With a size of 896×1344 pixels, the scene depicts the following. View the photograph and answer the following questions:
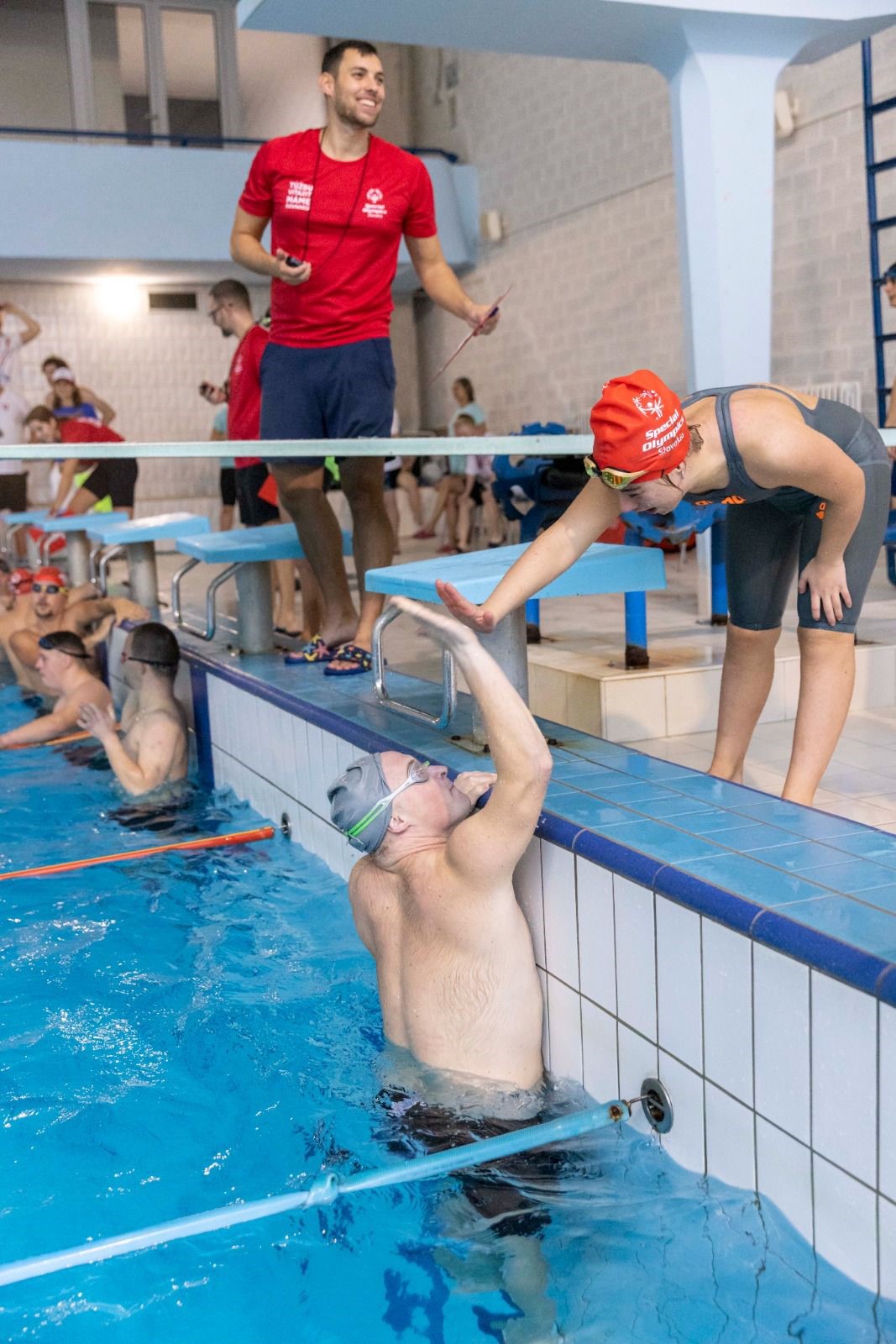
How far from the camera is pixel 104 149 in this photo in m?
13.4

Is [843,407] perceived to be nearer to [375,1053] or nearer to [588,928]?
[588,928]

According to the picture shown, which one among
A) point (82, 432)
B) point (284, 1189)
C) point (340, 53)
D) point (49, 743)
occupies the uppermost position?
point (340, 53)

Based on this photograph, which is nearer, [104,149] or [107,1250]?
[107,1250]

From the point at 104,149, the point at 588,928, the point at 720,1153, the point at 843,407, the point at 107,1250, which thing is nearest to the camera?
the point at 107,1250

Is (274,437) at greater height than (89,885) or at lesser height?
greater

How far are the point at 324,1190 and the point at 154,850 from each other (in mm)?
2534

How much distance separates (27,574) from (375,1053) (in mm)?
6433

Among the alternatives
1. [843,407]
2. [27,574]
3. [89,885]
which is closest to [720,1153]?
[843,407]

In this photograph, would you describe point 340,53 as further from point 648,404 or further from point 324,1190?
point 324,1190

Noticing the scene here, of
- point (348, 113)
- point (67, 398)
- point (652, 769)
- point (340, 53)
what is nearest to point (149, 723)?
point (348, 113)

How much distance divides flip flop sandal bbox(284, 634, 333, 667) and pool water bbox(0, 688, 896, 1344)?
1.31 m

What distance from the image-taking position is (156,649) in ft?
17.1

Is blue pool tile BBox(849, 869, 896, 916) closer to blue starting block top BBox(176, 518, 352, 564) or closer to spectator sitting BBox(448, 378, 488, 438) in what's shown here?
blue starting block top BBox(176, 518, 352, 564)

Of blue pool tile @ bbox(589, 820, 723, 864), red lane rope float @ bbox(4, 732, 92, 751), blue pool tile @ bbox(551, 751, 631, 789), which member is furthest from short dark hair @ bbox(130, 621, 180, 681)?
blue pool tile @ bbox(589, 820, 723, 864)
